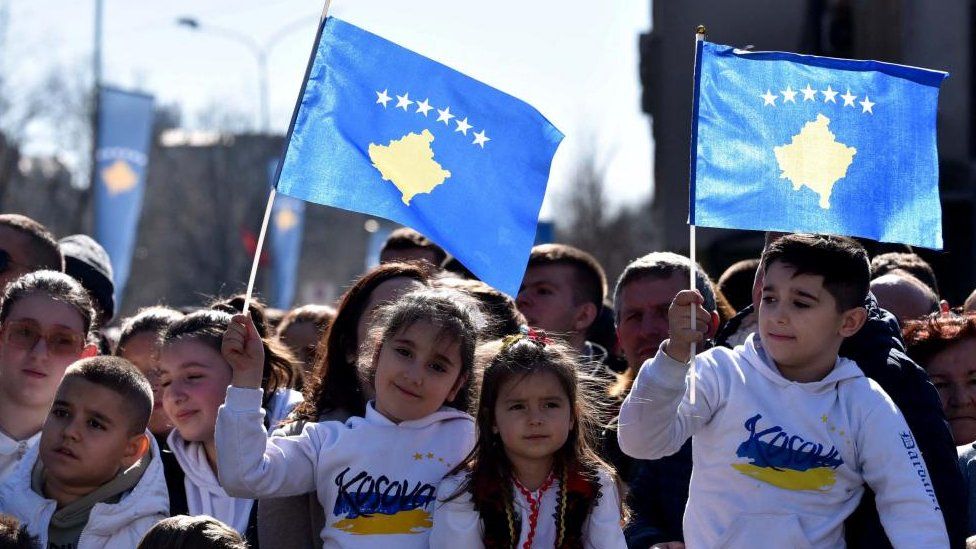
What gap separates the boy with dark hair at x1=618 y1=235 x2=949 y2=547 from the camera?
163 inches

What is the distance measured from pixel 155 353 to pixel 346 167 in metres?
1.46

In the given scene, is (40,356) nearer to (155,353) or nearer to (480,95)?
(155,353)

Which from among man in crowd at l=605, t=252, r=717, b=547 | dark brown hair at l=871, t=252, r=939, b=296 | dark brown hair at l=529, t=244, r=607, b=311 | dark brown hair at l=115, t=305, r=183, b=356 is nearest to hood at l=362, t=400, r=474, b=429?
man in crowd at l=605, t=252, r=717, b=547

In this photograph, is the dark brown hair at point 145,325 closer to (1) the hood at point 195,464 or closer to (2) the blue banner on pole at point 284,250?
(1) the hood at point 195,464

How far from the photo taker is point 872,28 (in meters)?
12.5

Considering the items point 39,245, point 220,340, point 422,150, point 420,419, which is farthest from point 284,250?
point 420,419

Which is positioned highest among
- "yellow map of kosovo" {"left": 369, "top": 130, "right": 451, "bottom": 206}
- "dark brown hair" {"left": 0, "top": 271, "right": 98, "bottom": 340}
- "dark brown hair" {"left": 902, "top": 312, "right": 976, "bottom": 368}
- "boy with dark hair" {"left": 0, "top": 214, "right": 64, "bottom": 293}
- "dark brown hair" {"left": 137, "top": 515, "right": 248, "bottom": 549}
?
"yellow map of kosovo" {"left": 369, "top": 130, "right": 451, "bottom": 206}

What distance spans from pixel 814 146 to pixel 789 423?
97cm

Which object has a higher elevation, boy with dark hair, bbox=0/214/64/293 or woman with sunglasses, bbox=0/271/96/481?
boy with dark hair, bbox=0/214/64/293

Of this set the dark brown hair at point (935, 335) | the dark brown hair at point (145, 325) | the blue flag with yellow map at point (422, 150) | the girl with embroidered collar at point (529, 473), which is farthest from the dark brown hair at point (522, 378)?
the dark brown hair at point (145, 325)

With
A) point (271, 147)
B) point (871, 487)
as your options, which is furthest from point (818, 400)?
point (271, 147)

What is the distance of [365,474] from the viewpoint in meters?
4.36

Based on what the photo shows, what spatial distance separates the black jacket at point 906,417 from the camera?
14.1 feet

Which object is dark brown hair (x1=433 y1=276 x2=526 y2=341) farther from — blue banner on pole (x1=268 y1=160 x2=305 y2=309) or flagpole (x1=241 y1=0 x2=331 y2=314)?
blue banner on pole (x1=268 y1=160 x2=305 y2=309)
